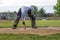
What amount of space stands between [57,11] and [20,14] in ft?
209

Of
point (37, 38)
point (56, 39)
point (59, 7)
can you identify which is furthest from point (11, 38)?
point (59, 7)

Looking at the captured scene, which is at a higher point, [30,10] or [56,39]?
[30,10]

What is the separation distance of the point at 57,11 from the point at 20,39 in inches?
2692

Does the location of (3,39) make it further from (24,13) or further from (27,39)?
(24,13)

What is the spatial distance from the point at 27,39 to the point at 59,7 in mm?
66361

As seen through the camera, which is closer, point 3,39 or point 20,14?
point 3,39

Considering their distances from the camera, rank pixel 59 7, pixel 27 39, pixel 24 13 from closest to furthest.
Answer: pixel 27 39
pixel 24 13
pixel 59 7

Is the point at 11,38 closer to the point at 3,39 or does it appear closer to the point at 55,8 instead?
the point at 3,39

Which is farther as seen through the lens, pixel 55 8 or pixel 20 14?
pixel 55 8

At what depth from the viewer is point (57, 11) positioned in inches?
3044

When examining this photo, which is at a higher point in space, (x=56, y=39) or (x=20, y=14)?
(x=20, y=14)

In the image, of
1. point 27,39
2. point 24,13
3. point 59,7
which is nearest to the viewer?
point 27,39

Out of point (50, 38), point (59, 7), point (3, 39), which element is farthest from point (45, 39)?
point (59, 7)

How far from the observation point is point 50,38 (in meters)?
9.99
